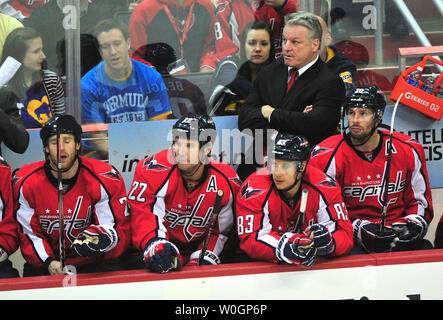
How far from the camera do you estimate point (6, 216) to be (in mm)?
3982

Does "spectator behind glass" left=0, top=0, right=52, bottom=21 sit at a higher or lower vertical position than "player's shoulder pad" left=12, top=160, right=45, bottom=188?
higher

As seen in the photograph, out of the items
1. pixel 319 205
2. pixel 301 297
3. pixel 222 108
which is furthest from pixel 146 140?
pixel 301 297

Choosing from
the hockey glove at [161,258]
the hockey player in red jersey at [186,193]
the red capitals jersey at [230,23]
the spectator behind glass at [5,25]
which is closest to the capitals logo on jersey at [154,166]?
the hockey player in red jersey at [186,193]

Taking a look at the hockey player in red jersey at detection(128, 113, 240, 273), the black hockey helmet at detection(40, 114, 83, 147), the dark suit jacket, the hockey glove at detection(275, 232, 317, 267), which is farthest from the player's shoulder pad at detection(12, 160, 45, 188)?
the hockey glove at detection(275, 232, 317, 267)

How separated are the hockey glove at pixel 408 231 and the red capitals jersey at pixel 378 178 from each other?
0.08 metres

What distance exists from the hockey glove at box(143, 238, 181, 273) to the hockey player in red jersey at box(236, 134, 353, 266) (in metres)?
0.40

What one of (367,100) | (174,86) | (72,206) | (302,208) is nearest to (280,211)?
(302,208)

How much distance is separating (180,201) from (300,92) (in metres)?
0.93

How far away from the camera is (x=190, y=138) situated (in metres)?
3.97

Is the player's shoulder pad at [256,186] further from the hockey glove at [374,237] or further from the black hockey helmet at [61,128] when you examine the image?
the black hockey helmet at [61,128]

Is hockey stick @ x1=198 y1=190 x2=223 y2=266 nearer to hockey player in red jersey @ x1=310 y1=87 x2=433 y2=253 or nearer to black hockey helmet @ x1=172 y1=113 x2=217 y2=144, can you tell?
black hockey helmet @ x1=172 y1=113 x2=217 y2=144

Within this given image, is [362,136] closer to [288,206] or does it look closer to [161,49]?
[288,206]

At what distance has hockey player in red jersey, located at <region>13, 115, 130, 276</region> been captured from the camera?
397 cm

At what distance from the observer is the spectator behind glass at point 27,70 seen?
15.1 feet
